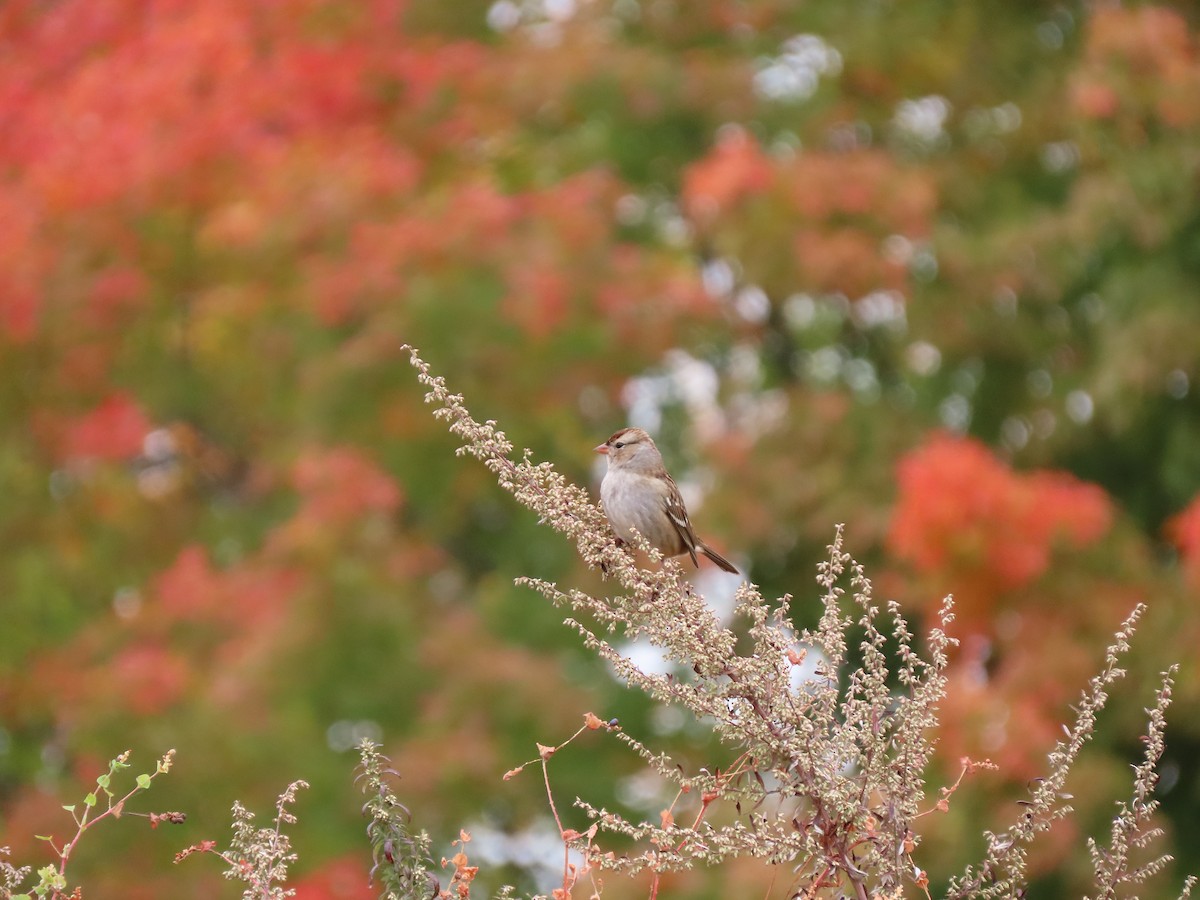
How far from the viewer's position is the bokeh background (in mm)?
8109

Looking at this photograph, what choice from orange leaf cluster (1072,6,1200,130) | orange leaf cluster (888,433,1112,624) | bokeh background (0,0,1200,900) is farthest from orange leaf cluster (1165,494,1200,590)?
orange leaf cluster (1072,6,1200,130)

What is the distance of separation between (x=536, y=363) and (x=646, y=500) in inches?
136

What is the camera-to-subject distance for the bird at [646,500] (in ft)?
18.8

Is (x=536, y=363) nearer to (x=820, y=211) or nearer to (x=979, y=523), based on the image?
(x=820, y=211)

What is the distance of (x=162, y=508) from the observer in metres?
10.2

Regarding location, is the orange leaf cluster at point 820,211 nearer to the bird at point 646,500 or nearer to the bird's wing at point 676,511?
→ the bird at point 646,500

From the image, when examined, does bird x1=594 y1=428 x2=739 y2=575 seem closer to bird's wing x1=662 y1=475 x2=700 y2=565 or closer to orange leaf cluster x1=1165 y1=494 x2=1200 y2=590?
bird's wing x1=662 y1=475 x2=700 y2=565

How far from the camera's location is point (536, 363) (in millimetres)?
9133

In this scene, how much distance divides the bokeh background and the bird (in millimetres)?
1918

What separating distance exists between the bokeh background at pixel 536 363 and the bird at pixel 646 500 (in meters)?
1.92

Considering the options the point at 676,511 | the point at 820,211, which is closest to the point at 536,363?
the point at 820,211

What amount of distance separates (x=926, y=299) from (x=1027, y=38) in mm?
1734

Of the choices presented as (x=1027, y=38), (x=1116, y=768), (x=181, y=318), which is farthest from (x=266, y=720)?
(x=1027, y=38)

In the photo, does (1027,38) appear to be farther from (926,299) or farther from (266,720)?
(266,720)
